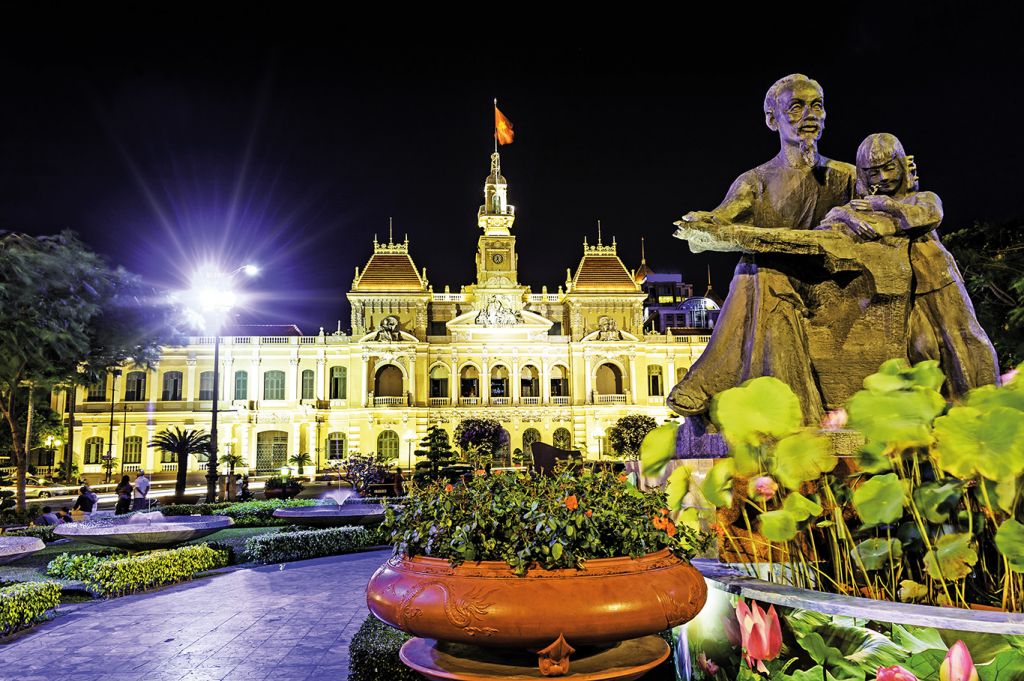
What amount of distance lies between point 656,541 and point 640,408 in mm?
41541

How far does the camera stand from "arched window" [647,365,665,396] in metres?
45.3

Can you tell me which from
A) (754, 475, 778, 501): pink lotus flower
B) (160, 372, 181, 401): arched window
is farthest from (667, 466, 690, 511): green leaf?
(160, 372, 181, 401): arched window

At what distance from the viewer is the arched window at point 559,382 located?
44500 millimetres

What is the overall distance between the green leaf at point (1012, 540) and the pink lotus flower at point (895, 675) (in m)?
0.47

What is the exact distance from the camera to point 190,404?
143ft

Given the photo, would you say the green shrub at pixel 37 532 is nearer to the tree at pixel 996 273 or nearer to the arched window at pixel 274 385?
the tree at pixel 996 273

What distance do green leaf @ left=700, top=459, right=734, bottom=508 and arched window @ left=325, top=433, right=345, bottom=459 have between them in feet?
138

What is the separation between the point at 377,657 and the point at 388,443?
39.9m

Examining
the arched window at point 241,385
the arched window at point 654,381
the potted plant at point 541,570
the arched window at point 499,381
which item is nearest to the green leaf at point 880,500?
the potted plant at point 541,570

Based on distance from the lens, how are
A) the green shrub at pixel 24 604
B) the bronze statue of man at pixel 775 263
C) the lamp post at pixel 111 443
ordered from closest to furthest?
the bronze statue of man at pixel 775 263 → the green shrub at pixel 24 604 → the lamp post at pixel 111 443

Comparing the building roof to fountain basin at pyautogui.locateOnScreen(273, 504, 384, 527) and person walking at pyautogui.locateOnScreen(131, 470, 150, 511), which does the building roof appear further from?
fountain basin at pyautogui.locateOnScreen(273, 504, 384, 527)

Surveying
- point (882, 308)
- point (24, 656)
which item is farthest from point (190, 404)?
point (882, 308)

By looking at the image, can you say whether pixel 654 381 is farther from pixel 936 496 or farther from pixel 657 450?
pixel 936 496

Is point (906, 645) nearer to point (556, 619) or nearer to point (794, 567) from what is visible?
point (794, 567)
